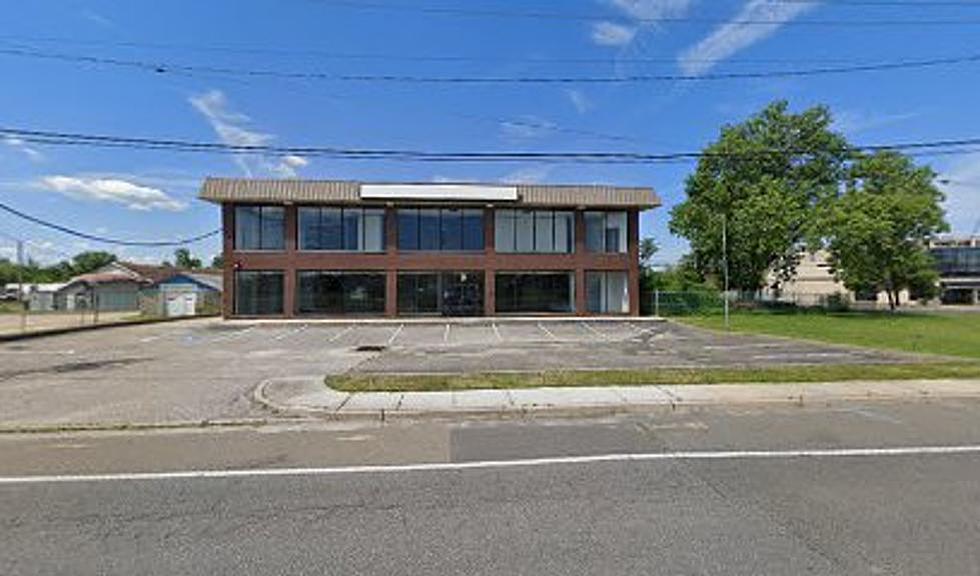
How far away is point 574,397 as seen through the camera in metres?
10.2

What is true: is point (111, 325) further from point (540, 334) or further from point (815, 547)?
point (815, 547)

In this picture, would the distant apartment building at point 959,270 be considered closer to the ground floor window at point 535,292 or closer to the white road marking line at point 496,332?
the ground floor window at point 535,292

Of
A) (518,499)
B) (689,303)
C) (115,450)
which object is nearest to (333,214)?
(689,303)

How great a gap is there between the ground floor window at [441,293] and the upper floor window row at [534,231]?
2.70 m

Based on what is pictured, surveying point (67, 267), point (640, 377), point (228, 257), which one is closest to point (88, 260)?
point (67, 267)

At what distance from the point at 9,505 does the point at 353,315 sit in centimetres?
3012

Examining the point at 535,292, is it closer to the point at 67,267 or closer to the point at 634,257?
the point at 634,257

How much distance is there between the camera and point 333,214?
35.6m

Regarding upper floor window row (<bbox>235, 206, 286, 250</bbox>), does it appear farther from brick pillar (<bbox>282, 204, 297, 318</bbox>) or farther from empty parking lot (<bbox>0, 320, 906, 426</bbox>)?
empty parking lot (<bbox>0, 320, 906, 426</bbox>)

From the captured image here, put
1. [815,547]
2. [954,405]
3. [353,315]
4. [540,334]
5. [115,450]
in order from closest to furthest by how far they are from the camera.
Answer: [815,547], [115,450], [954,405], [540,334], [353,315]

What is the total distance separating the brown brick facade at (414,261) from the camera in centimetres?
3459

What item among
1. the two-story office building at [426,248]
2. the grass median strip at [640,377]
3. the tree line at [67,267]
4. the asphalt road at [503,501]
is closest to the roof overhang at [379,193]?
the two-story office building at [426,248]

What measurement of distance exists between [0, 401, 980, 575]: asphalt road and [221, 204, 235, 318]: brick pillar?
27.2 m

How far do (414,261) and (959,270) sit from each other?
89.0m
